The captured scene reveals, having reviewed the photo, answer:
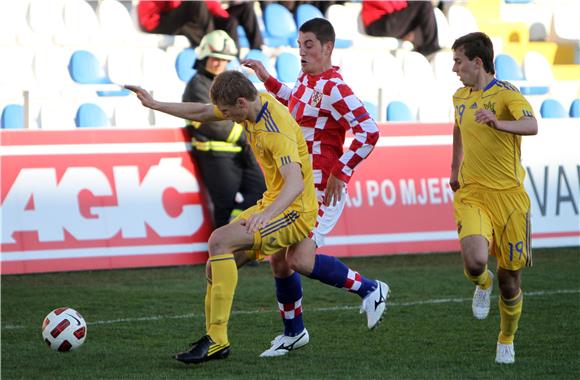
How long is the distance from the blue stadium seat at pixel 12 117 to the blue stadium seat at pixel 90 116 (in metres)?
0.67

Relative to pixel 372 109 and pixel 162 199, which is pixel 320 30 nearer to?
pixel 162 199

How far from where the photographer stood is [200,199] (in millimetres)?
11672

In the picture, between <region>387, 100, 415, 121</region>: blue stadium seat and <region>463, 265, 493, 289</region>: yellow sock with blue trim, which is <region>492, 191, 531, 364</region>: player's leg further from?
<region>387, 100, 415, 121</region>: blue stadium seat

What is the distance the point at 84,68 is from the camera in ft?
48.0

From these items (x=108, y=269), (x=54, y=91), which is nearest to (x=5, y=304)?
(x=108, y=269)

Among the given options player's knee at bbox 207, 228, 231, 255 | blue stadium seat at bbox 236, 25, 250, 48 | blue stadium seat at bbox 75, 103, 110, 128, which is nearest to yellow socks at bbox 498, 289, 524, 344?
player's knee at bbox 207, 228, 231, 255

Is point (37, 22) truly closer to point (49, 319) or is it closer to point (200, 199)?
point (200, 199)

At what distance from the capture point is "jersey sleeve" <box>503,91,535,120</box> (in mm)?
6552

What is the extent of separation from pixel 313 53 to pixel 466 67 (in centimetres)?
104

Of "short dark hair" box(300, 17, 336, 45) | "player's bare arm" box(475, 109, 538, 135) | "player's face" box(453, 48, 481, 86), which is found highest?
"short dark hair" box(300, 17, 336, 45)

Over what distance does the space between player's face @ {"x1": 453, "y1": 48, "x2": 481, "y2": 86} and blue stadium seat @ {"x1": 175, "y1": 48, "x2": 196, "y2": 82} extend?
845cm

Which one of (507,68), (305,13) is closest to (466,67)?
(305,13)

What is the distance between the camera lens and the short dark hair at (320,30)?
24.1ft

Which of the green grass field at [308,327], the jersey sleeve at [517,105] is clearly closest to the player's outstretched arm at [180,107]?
the green grass field at [308,327]
